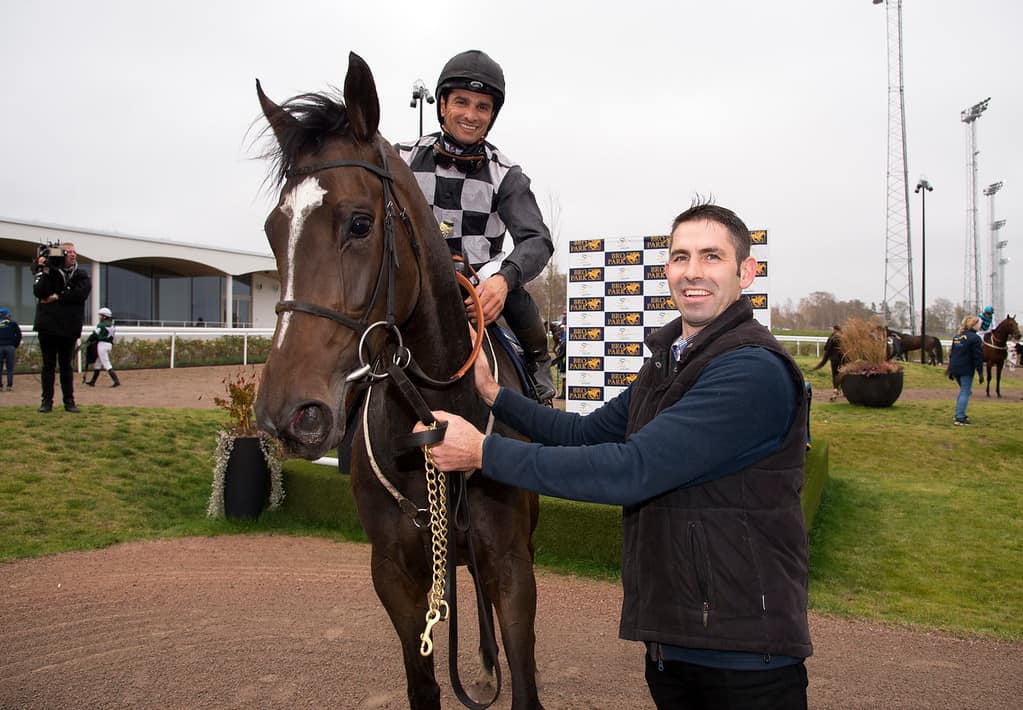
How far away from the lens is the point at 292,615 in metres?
4.27

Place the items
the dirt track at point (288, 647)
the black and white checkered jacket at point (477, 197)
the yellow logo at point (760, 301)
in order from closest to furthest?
the black and white checkered jacket at point (477, 197) → the dirt track at point (288, 647) → the yellow logo at point (760, 301)

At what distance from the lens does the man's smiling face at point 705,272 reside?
164 cm

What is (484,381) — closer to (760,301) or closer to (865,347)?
(760,301)

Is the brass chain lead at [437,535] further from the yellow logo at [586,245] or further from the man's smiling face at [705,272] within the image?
the yellow logo at [586,245]

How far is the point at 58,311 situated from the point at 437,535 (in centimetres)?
749

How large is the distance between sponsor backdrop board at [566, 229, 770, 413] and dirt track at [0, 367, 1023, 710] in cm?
419

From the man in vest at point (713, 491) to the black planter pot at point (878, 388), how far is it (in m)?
11.4

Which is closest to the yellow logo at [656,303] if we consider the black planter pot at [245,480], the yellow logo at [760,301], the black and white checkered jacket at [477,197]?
the yellow logo at [760,301]

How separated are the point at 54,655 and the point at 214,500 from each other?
251cm

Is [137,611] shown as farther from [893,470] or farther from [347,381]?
[893,470]

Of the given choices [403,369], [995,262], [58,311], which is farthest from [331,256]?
[995,262]

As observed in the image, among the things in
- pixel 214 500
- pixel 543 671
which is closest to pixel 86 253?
pixel 214 500

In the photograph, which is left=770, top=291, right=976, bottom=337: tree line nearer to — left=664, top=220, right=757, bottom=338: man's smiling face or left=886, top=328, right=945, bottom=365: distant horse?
left=886, top=328, right=945, bottom=365: distant horse

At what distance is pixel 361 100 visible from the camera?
71.5 inches
